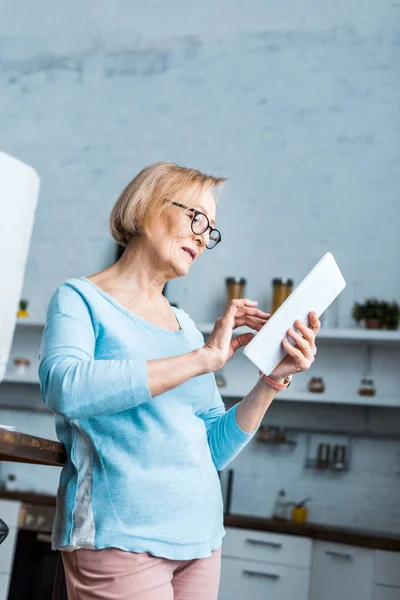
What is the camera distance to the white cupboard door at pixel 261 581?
369 cm

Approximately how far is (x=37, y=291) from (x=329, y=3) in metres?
2.81

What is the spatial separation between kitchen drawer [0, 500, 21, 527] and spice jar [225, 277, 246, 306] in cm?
175

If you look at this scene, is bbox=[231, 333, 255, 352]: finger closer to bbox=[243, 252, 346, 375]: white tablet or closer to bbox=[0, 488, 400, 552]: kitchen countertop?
bbox=[243, 252, 346, 375]: white tablet

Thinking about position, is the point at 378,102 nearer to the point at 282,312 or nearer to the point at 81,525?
the point at 282,312

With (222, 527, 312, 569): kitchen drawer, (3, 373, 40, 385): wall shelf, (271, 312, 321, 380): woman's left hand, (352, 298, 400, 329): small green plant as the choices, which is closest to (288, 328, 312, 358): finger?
(271, 312, 321, 380): woman's left hand

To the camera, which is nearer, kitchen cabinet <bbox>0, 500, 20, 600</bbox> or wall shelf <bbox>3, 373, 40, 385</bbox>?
kitchen cabinet <bbox>0, 500, 20, 600</bbox>

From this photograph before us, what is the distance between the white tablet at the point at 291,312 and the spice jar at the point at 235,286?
10.6 feet

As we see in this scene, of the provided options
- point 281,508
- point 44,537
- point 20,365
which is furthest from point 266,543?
point 20,365

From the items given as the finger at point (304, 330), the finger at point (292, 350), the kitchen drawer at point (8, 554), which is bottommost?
the kitchen drawer at point (8, 554)

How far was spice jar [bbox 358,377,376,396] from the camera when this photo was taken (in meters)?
4.29

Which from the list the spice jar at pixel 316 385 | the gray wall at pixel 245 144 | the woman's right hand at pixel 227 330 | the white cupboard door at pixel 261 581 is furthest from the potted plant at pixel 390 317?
the woman's right hand at pixel 227 330

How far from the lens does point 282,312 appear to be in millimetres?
1341

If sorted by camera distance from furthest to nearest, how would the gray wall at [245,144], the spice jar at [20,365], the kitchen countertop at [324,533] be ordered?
the spice jar at [20,365] → the gray wall at [245,144] → the kitchen countertop at [324,533]

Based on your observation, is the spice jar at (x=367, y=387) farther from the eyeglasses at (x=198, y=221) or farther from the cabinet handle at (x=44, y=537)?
the eyeglasses at (x=198, y=221)
